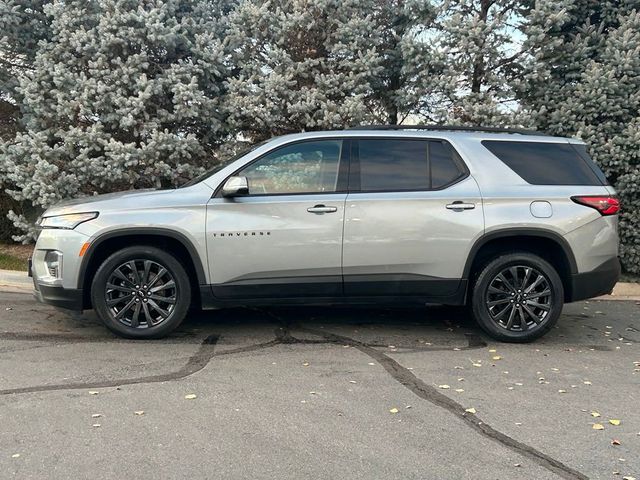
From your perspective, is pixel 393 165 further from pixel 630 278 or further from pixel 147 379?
pixel 630 278

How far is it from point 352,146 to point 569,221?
209 centimetres

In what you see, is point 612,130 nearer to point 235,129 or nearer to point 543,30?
point 543,30

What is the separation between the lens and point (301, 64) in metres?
8.71

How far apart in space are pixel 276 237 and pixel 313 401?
5.52 ft

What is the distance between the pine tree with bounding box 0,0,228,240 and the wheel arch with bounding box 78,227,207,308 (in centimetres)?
298

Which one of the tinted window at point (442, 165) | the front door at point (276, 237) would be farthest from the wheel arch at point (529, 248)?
the front door at point (276, 237)

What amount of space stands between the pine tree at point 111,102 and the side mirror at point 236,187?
10.9 ft

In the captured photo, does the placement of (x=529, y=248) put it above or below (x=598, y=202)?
below

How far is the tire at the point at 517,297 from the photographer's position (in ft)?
18.2

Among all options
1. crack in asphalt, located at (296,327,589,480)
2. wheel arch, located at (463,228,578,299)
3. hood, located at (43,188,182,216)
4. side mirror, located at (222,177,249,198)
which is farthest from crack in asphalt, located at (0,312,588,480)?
side mirror, located at (222,177,249,198)

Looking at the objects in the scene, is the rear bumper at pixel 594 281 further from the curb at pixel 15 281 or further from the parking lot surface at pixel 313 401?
the curb at pixel 15 281

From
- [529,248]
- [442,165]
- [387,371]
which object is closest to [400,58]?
[442,165]

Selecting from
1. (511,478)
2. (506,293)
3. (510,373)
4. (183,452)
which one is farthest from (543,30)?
(183,452)

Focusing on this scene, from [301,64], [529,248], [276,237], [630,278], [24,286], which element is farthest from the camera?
[630,278]
